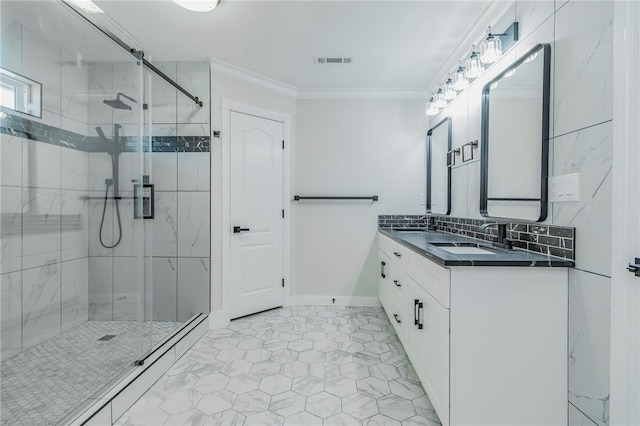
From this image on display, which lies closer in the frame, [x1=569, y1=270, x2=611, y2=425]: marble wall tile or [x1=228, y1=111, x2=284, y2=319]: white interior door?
[x1=569, y1=270, x2=611, y2=425]: marble wall tile

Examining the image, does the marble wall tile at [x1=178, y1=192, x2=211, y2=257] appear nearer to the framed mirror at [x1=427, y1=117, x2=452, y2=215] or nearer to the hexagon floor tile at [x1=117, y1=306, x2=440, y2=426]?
the hexagon floor tile at [x1=117, y1=306, x2=440, y2=426]

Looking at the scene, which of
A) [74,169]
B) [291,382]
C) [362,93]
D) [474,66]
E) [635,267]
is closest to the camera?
[635,267]

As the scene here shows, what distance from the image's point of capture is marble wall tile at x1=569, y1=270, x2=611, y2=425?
40.3 inches

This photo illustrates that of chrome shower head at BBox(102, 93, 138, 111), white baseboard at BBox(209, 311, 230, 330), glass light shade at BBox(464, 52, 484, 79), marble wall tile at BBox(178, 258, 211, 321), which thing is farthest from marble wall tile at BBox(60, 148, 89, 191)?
glass light shade at BBox(464, 52, 484, 79)

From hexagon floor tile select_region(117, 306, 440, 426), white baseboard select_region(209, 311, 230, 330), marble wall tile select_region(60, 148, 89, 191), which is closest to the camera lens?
hexagon floor tile select_region(117, 306, 440, 426)

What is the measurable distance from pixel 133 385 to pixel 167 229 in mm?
1349

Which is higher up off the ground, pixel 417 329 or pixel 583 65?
pixel 583 65

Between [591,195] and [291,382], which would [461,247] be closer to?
[591,195]

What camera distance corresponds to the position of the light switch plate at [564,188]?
1156 millimetres

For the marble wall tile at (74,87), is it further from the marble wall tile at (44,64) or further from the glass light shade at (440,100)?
the glass light shade at (440,100)

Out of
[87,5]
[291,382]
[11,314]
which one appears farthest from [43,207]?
[291,382]

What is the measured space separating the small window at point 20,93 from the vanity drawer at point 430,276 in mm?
2421

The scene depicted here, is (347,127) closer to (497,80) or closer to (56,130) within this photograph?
(497,80)

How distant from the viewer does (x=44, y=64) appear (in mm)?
1736
